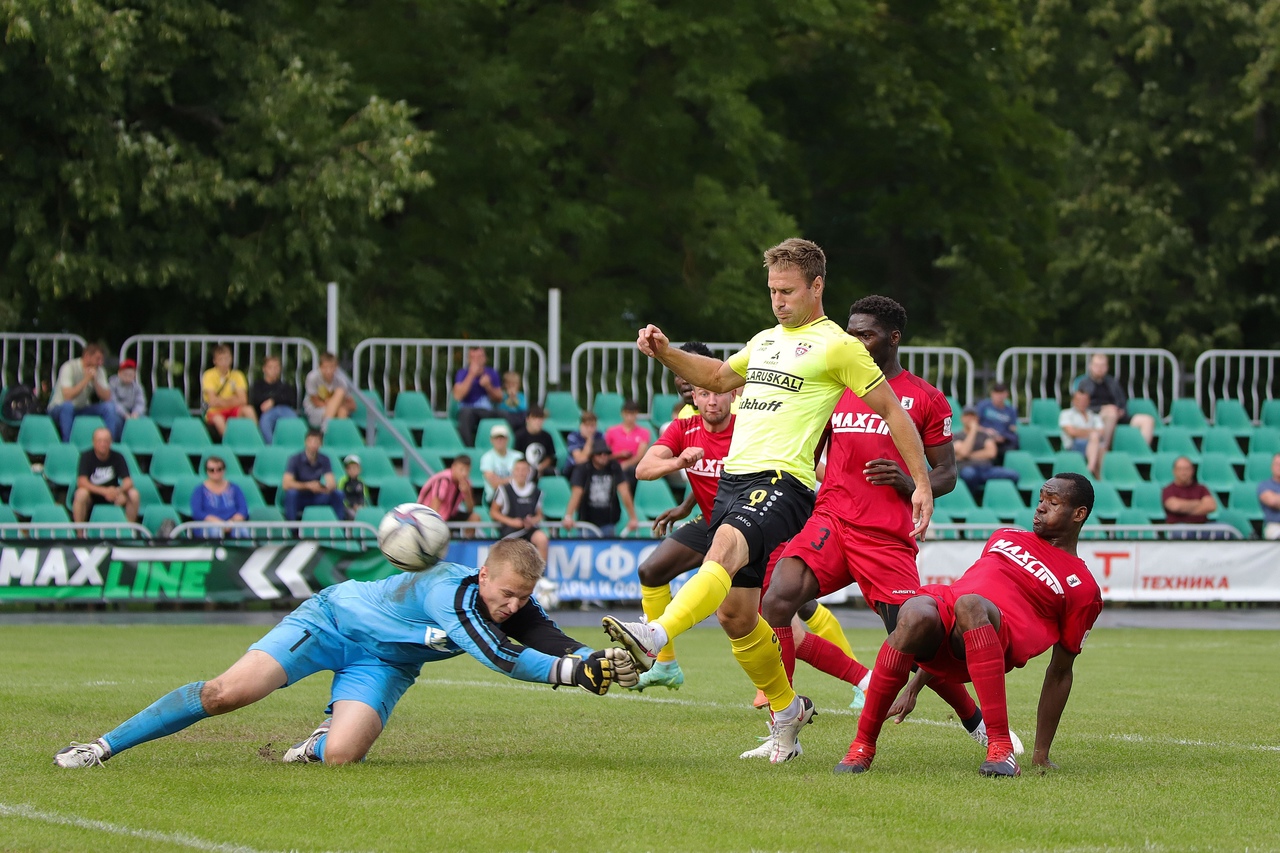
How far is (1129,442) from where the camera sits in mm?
21969

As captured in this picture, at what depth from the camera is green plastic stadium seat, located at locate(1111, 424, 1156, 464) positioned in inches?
862

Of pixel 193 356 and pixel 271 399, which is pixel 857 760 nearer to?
pixel 271 399

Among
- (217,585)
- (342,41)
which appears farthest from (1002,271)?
(217,585)

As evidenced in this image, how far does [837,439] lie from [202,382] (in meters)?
13.7

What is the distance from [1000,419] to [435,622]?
1531cm

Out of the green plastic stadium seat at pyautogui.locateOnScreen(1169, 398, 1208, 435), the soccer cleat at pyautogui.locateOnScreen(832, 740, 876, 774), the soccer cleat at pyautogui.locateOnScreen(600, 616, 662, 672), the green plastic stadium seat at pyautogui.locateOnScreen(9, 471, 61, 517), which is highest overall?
the green plastic stadium seat at pyautogui.locateOnScreen(1169, 398, 1208, 435)

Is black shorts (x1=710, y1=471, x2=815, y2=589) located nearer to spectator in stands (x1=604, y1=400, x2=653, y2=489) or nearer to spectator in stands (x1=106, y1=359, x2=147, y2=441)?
spectator in stands (x1=604, y1=400, x2=653, y2=489)

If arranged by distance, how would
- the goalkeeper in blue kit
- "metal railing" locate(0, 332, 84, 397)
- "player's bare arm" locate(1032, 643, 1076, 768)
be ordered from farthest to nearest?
"metal railing" locate(0, 332, 84, 397), "player's bare arm" locate(1032, 643, 1076, 768), the goalkeeper in blue kit

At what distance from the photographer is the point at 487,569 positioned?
23.9 feet

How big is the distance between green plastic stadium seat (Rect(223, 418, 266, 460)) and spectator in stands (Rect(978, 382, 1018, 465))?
9.44 m

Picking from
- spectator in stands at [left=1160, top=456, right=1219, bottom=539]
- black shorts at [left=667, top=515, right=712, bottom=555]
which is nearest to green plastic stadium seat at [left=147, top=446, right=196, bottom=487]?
black shorts at [left=667, top=515, right=712, bottom=555]

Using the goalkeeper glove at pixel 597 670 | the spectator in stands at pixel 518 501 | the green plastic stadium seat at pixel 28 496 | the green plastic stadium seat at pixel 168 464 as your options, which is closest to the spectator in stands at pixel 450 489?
the spectator in stands at pixel 518 501

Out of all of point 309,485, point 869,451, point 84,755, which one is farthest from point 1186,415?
point 84,755

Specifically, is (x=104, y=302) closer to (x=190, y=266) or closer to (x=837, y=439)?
(x=190, y=266)
